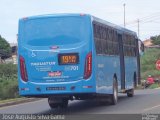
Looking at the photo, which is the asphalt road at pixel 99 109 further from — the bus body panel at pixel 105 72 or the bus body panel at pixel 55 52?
the bus body panel at pixel 55 52

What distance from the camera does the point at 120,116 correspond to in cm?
1906

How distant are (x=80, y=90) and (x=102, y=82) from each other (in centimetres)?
212

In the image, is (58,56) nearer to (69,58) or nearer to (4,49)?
(69,58)

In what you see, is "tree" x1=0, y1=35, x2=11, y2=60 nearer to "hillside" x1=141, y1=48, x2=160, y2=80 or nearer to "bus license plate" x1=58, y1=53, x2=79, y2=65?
"hillside" x1=141, y1=48, x2=160, y2=80

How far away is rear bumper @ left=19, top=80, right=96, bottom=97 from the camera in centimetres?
2100

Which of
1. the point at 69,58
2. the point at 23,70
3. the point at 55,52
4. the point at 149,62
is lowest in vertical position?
the point at 23,70

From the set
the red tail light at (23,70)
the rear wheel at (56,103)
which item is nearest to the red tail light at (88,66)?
the red tail light at (23,70)

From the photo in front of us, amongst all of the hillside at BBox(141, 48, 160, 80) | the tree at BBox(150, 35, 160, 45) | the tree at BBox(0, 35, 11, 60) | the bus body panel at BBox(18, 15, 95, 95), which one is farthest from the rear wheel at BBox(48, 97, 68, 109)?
the tree at BBox(150, 35, 160, 45)

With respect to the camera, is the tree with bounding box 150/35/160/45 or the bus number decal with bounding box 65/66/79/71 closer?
the bus number decal with bounding box 65/66/79/71

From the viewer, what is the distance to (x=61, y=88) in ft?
69.0

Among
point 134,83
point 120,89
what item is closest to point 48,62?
point 120,89

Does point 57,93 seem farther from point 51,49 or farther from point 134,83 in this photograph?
point 134,83

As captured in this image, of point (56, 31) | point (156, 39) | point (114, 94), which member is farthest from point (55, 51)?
point (156, 39)

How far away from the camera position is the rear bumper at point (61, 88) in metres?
21.0
